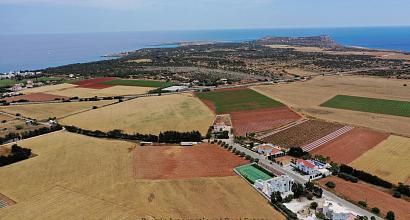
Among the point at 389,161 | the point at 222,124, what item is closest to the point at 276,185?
the point at 389,161

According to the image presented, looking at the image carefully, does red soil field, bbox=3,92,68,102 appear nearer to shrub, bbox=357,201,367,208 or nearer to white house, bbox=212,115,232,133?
white house, bbox=212,115,232,133

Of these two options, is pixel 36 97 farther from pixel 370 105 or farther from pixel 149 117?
pixel 370 105

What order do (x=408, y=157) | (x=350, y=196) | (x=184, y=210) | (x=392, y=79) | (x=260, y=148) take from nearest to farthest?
(x=184, y=210) < (x=350, y=196) < (x=408, y=157) < (x=260, y=148) < (x=392, y=79)

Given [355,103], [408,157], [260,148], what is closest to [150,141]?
[260,148]

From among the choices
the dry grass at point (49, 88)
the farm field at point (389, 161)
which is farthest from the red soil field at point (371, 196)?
the dry grass at point (49, 88)

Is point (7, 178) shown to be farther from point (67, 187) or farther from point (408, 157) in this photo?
point (408, 157)

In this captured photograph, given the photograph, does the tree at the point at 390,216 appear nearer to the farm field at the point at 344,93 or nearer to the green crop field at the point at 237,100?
the farm field at the point at 344,93
